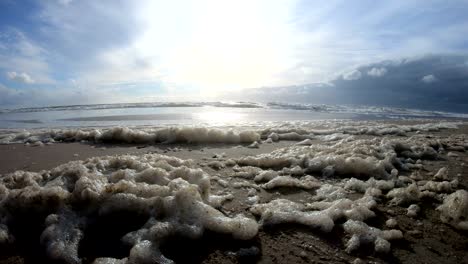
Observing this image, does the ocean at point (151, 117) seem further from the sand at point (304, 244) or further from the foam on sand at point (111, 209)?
the sand at point (304, 244)

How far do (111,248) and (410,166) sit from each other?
4.82 m

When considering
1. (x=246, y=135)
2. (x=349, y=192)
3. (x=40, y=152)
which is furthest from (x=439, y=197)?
(x=40, y=152)

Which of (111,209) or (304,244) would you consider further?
(111,209)

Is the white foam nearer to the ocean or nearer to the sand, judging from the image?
the sand

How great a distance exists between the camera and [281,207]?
3365 mm

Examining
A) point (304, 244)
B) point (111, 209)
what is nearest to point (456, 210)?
point (304, 244)

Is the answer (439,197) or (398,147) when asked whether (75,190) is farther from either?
(398,147)

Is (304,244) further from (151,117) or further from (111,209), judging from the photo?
(151,117)

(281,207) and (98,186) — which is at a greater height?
(98,186)

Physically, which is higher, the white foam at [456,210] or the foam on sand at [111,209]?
the foam on sand at [111,209]

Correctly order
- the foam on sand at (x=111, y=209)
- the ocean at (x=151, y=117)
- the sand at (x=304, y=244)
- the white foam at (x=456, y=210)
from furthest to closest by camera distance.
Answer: the ocean at (x=151, y=117) < the white foam at (x=456, y=210) < the foam on sand at (x=111, y=209) < the sand at (x=304, y=244)

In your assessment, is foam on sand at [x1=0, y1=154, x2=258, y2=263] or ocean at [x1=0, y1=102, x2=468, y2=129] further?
ocean at [x1=0, y1=102, x2=468, y2=129]

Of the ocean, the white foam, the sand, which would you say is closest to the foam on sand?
the sand

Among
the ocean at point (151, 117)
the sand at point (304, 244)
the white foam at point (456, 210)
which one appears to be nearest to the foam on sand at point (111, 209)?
the sand at point (304, 244)
